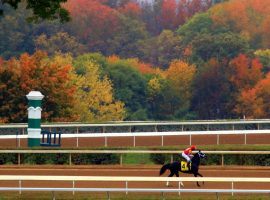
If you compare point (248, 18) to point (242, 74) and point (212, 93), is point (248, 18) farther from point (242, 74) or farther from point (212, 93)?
point (212, 93)

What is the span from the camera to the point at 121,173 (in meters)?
31.3

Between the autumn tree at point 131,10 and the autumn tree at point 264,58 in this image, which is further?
the autumn tree at point 131,10

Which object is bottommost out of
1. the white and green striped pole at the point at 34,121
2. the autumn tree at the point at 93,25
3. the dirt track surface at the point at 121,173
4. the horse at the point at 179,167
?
the dirt track surface at the point at 121,173

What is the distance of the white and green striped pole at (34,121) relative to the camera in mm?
35781

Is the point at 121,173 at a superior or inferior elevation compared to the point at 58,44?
inferior

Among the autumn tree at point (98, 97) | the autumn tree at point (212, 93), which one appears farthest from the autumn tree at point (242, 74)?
the autumn tree at point (98, 97)

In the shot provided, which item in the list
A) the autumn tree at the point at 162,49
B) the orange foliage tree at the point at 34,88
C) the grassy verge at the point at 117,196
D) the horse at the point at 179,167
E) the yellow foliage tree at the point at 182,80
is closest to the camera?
the grassy verge at the point at 117,196

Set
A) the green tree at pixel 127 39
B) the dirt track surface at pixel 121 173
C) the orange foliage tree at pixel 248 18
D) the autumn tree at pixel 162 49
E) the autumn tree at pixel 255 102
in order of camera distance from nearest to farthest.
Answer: the dirt track surface at pixel 121 173 < the autumn tree at pixel 255 102 < the autumn tree at pixel 162 49 < the orange foliage tree at pixel 248 18 < the green tree at pixel 127 39

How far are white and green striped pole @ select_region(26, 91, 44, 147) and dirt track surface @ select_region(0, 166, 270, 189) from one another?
3.31 meters

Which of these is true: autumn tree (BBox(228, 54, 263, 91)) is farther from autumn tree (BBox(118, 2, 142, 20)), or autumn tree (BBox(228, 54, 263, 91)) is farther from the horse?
the horse

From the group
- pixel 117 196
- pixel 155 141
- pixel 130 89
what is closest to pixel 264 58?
pixel 130 89

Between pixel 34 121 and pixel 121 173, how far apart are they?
564 cm

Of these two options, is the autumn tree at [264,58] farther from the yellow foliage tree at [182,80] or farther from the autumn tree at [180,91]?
the autumn tree at [180,91]

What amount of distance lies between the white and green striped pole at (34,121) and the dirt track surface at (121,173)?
3309 millimetres
